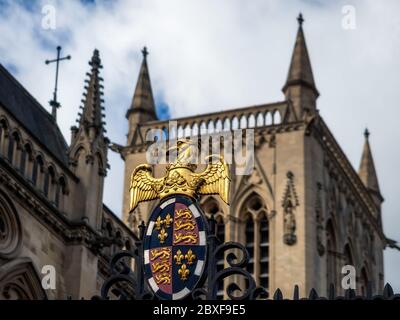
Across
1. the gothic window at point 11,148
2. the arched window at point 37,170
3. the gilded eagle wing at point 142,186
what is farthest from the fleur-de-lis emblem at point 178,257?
the arched window at point 37,170

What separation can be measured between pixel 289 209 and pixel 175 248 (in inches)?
1455

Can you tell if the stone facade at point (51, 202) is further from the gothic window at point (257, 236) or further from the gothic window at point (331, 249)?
the gothic window at point (331, 249)

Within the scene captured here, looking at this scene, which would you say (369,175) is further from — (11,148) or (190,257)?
(190,257)

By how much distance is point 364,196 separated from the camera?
57.9 metres

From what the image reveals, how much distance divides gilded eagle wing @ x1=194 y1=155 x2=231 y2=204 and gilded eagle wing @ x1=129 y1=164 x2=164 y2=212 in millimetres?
560

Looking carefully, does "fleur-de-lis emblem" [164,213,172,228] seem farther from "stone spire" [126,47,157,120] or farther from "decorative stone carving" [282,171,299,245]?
"stone spire" [126,47,157,120]

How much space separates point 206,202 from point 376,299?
3946 centimetres

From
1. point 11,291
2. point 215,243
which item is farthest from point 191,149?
point 11,291

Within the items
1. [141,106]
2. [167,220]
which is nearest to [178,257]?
[167,220]

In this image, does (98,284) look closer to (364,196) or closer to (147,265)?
(147,265)

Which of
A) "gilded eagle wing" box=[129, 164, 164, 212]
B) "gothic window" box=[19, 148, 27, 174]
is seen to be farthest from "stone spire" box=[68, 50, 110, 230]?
"gilded eagle wing" box=[129, 164, 164, 212]

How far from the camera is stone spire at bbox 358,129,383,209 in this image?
2365 inches

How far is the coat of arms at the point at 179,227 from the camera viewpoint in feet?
41.4

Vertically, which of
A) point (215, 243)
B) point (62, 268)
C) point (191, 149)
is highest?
point (62, 268)
